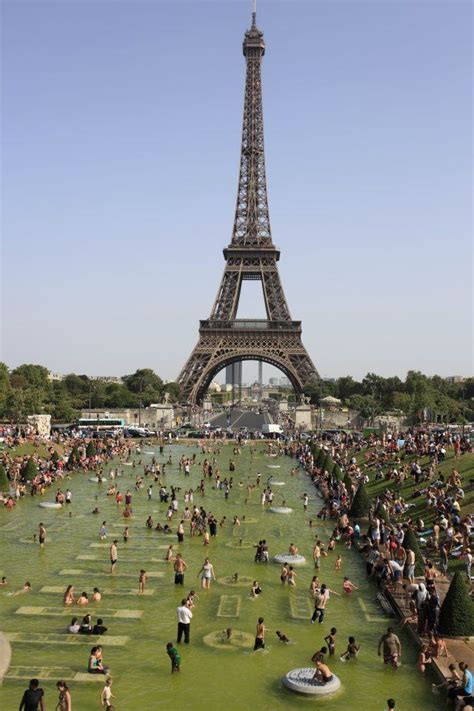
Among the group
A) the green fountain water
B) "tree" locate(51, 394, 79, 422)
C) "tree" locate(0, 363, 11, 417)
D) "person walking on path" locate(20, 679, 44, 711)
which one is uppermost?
"tree" locate(0, 363, 11, 417)

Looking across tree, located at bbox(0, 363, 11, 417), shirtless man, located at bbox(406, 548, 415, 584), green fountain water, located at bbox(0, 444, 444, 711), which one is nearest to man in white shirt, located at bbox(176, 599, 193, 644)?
green fountain water, located at bbox(0, 444, 444, 711)

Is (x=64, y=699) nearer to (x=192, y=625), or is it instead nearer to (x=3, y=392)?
(x=192, y=625)

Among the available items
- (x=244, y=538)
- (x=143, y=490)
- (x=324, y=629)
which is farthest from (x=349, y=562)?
(x=143, y=490)

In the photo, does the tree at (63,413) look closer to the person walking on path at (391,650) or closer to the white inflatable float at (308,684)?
the person walking on path at (391,650)

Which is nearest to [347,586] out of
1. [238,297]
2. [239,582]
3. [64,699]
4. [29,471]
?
[239,582]

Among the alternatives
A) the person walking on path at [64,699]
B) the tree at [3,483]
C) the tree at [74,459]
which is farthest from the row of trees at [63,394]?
the person walking on path at [64,699]

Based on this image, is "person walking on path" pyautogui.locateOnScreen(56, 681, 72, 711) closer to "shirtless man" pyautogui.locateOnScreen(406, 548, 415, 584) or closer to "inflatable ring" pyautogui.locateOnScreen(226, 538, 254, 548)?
"shirtless man" pyautogui.locateOnScreen(406, 548, 415, 584)
